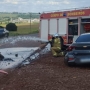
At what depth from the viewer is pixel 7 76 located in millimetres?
10164

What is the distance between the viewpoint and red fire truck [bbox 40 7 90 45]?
62.0 feet

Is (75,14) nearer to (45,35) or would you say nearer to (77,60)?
(45,35)

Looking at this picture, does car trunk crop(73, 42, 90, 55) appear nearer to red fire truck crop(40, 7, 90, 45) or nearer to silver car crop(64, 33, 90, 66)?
silver car crop(64, 33, 90, 66)

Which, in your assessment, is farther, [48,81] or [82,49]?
[82,49]

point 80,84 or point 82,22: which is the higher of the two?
point 82,22

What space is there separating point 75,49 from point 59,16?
9978 mm

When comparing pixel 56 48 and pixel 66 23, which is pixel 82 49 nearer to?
pixel 56 48

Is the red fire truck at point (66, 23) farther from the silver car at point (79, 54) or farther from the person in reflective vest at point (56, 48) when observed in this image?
the silver car at point (79, 54)

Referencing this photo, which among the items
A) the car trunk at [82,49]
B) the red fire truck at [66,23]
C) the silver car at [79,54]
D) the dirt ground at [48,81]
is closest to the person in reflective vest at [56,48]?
the red fire truck at [66,23]

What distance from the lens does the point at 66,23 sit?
2027 centimetres

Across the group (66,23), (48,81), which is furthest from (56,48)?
(48,81)

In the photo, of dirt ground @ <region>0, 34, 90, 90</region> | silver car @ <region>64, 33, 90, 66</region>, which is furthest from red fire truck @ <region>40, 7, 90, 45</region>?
dirt ground @ <region>0, 34, 90, 90</region>

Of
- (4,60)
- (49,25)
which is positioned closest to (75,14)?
(49,25)

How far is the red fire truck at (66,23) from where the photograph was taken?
744 inches
